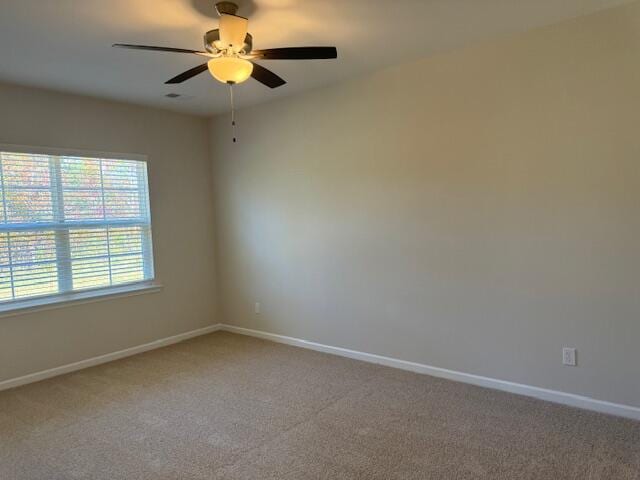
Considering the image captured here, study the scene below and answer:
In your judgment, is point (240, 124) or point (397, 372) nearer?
point (397, 372)

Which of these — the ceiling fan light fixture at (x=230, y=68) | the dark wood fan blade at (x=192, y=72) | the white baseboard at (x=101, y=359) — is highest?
the dark wood fan blade at (x=192, y=72)

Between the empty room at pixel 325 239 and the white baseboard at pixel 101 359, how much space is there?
0.02 meters

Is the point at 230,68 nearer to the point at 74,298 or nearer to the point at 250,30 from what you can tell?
the point at 250,30

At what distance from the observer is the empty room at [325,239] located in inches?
101

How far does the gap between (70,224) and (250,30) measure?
2.48 metres

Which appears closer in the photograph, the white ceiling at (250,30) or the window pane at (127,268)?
the white ceiling at (250,30)

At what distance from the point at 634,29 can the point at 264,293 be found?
3.74 metres

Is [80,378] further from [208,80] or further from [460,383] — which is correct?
[460,383]

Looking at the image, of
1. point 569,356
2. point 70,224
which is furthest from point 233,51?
point 569,356

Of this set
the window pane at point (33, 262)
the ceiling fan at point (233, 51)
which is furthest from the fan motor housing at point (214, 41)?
the window pane at point (33, 262)

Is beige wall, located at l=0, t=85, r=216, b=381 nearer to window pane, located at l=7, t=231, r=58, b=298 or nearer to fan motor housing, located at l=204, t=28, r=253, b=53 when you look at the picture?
window pane, located at l=7, t=231, r=58, b=298

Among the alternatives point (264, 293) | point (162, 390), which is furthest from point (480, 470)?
point (264, 293)

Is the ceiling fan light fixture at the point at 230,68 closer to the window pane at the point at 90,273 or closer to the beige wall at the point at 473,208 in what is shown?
the beige wall at the point at 473,208

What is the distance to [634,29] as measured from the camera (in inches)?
103
